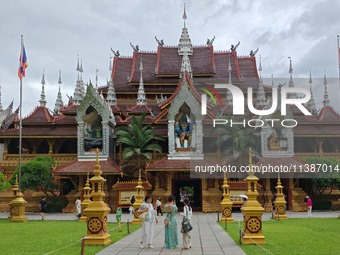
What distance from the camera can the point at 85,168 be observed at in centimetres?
2945

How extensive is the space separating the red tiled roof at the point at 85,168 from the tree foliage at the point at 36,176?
1.33 metres

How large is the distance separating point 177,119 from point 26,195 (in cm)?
1334

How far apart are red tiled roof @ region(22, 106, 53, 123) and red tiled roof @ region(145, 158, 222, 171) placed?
12044mm

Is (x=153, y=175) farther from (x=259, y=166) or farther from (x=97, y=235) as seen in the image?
(x=97, y=235)

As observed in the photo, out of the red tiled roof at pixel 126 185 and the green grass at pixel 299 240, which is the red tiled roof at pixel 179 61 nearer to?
the red tiled roof at pixel 126 185

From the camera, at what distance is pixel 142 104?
36281 millimetres

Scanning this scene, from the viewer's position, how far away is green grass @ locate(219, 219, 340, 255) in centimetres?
1165

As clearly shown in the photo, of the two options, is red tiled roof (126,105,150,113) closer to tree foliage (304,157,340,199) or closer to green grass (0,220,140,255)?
tree foliage (304,157,340,199)

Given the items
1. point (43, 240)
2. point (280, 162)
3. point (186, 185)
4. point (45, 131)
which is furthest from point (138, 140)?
point (43, 240)

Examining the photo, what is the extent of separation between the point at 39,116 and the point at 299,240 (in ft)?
90.8

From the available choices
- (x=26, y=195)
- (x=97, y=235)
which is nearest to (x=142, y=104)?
(x=26, y=195)

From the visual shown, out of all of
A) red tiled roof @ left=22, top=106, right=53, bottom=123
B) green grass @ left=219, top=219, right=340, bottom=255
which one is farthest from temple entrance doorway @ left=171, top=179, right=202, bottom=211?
red tiled roof @ left=22, top=106, right=53, bottom=123

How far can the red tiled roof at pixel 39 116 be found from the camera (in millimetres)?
35419

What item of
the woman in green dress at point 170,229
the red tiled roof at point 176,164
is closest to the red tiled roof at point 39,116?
the red tiled roof at point 176,164
